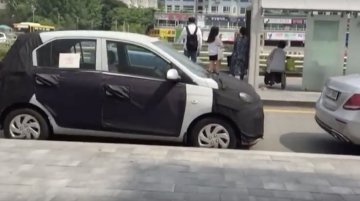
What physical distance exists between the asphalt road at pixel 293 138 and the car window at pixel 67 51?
3.82ft

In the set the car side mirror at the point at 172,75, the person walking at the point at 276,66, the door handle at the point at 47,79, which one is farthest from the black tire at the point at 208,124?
the person walking at the point at 276,66

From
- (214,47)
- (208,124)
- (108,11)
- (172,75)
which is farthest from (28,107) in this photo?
(108,11)

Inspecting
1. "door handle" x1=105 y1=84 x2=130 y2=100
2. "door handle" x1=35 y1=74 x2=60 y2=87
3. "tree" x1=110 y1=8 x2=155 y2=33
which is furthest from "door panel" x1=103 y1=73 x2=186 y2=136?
"tree" x1=110 y1=8 x2=155 y2=33

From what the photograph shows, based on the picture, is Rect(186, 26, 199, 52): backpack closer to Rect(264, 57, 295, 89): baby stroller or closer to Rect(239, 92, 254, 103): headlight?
Rect(264, 57, 295, 89): baby stroller

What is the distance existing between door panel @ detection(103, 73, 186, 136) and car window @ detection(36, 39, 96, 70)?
1.21ft

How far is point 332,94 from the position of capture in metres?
7.68

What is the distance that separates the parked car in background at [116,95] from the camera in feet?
23.5

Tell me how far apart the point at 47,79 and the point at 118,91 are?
0.98 meters

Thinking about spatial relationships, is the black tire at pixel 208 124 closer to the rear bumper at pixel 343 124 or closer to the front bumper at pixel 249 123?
the front bumper at pixel 249 123

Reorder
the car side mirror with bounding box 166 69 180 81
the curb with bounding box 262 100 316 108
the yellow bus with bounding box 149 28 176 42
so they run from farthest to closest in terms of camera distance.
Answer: the yellow bus with bounding box 149 28 176 42, the curb with bounding box 262 100 316 108, the car side mirror with bounding box 166 69 180 81

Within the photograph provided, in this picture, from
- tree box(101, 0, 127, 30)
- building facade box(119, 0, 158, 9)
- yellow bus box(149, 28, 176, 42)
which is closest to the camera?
yellow bus box(149, 28, 176, 42)

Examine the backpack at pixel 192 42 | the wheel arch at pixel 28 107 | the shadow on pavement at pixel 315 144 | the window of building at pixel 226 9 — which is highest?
the window of building at pixel 226 9

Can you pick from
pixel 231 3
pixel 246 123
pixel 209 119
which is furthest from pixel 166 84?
pixel 231 3

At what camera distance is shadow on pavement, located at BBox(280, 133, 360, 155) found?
311 inches
